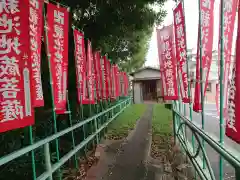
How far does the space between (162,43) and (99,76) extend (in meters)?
2.59

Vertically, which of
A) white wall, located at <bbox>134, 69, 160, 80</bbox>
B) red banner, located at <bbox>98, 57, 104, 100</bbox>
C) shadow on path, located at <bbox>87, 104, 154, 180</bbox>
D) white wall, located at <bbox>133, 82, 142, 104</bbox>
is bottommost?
shadow on path, located at <bbox>87, 104, 154, 180</bbox>

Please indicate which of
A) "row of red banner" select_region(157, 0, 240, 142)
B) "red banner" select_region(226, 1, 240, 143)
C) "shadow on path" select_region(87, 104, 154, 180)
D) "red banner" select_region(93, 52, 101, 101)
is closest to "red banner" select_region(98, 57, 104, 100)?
"red banner" select_region(93, 52, 101, 101)

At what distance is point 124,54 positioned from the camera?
15.7m

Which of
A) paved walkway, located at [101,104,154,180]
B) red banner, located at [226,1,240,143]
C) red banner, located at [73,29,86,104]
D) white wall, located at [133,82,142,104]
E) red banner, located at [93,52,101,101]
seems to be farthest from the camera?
white wall, located at [133,82,142,104]

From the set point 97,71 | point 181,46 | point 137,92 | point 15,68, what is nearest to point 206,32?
point 181,46

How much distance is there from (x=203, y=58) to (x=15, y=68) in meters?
3.28

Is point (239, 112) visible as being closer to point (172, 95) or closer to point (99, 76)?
point (172, 95)

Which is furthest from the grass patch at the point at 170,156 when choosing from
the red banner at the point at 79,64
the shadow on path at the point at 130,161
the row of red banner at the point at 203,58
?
the red banner at the point at 79,64

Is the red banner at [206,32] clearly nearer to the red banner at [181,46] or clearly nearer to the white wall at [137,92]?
the red banner at [181,46]

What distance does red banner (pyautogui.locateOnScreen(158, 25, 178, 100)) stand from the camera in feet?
24.5

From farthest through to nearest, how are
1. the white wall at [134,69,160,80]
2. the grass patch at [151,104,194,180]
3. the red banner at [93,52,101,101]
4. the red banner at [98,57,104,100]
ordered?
the white wall at [134,69,160,80]
the red banner at [98,57,104,100]
the red banner at [93,52,101,101]
the grass patch at [151,104,194,180]

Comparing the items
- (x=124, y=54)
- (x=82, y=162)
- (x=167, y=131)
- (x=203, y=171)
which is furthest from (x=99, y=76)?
(x=124, y=54)

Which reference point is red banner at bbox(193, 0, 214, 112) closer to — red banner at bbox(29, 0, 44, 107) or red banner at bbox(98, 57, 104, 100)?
red banner at bbox(29, 0, 44, 107)

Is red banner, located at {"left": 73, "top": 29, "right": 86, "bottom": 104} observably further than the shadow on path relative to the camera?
Yes
